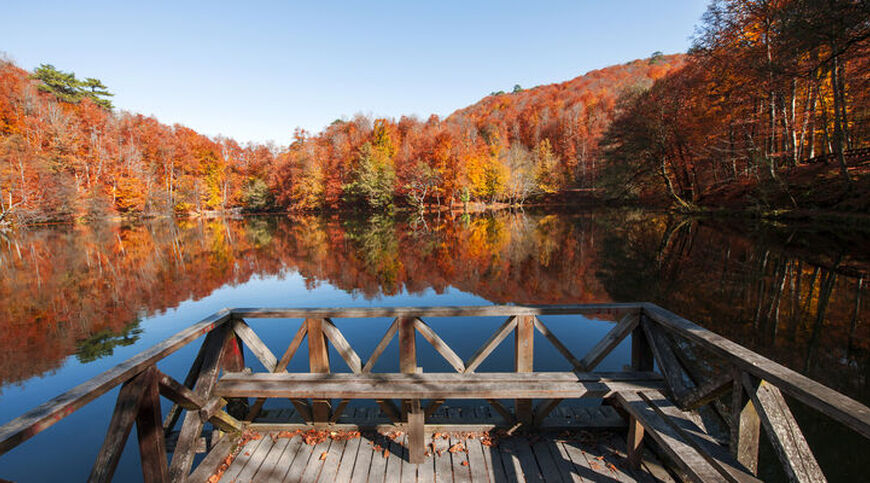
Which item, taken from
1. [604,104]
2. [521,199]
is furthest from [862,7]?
[604,104]

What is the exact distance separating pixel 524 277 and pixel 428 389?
10044 millimetres

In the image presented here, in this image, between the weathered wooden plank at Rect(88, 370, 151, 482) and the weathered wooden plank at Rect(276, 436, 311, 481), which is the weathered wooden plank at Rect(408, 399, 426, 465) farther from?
the weathered wooden plank at Rect(88, 370, 151, 482)

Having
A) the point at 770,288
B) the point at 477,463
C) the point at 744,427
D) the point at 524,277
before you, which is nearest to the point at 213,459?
the point at 477,463

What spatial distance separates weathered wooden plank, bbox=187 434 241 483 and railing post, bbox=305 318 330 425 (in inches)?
32.0

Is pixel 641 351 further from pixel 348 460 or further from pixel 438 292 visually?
pixel 438 292

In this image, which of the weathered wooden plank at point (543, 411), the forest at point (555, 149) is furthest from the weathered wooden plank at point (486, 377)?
the forest at point (555, 149)

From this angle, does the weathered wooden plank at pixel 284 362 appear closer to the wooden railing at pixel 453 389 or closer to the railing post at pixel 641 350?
the wooden railing at pixel 453 389

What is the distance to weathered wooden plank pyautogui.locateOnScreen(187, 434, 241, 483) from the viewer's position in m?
3.01

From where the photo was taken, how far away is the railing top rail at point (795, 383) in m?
1.48

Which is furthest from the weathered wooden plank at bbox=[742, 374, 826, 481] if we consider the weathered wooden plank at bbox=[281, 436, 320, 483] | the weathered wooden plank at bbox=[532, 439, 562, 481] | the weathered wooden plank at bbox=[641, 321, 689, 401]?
the weathered wooden plank at bbox=[281, 436, 320, 483]

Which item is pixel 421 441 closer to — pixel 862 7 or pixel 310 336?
pixel 310 336

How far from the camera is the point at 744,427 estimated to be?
2195 millimetres

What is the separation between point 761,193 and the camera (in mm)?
20609

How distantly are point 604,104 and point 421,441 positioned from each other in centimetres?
8166
